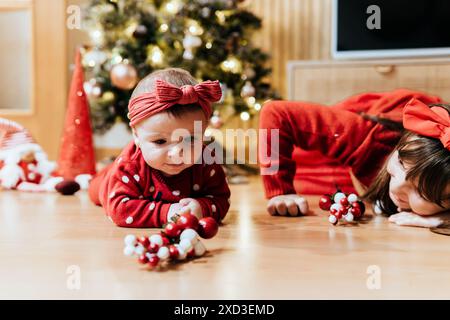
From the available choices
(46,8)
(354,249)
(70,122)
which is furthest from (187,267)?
(46,8)

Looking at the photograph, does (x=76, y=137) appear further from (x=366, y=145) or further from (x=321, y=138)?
(x=366, y=145)

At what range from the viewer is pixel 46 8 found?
283 cm

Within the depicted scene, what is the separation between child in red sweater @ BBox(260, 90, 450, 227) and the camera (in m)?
1.21

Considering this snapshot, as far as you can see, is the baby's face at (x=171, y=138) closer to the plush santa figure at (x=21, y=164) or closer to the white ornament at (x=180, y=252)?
the white ornament at (x=180, y=252)

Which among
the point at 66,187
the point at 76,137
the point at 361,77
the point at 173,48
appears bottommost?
the point at 66,187

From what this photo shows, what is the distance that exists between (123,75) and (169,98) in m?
1.22

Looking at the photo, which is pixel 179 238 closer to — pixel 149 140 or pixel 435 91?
pixel 149 140

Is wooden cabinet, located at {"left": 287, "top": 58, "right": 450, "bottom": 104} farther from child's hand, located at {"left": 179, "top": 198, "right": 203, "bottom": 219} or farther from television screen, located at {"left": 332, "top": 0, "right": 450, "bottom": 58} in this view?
child's hand, located at {"left": 179, "top": 198, "right": 203, "bottom": 219}

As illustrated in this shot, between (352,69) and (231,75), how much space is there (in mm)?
541

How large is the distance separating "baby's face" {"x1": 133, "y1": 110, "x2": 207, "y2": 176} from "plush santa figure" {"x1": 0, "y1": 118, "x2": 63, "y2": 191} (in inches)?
30.4

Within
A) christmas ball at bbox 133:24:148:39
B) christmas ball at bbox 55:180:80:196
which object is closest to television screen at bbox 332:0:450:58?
christmas ball at bbox 133:24:148:39

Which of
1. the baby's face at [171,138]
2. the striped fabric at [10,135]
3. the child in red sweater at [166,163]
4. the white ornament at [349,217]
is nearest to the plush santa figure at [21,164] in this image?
the striped fabric at [10,135]

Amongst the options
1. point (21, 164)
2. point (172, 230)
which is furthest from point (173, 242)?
point (21, 164)

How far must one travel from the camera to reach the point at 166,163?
1.13 meters
